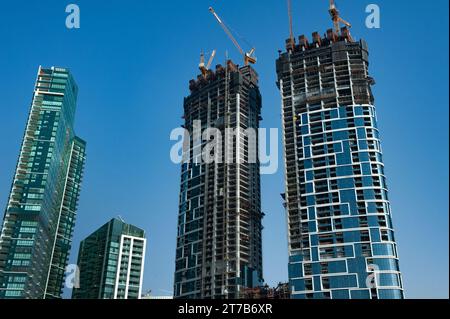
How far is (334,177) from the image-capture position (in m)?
140

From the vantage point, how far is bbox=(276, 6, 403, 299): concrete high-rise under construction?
416 ft

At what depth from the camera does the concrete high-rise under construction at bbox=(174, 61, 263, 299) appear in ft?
481

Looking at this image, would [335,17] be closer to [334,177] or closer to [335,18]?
[335,18]

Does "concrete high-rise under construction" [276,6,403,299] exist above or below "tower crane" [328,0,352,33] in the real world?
below

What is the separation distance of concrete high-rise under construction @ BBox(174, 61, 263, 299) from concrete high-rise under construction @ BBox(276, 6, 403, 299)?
51.1 ft

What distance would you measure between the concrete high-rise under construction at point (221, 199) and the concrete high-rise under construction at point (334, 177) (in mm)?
15579

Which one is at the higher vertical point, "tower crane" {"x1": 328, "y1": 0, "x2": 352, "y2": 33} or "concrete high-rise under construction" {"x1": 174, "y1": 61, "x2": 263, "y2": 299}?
"tower crane" {"x1": 328, "y1": 0, "x2": 352, "y2": 33}

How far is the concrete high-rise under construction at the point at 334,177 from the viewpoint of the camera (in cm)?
12675

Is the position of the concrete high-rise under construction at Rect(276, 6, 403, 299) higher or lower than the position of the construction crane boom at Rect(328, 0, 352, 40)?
lower

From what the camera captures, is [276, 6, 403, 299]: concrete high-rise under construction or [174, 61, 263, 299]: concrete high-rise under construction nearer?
Result: [276, 6, 403, 299]: concrete high-rise under construction

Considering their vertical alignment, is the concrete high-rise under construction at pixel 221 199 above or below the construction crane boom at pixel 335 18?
below

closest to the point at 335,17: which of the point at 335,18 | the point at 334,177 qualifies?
the point at 335,18

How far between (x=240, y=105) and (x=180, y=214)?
4188 centimetres
